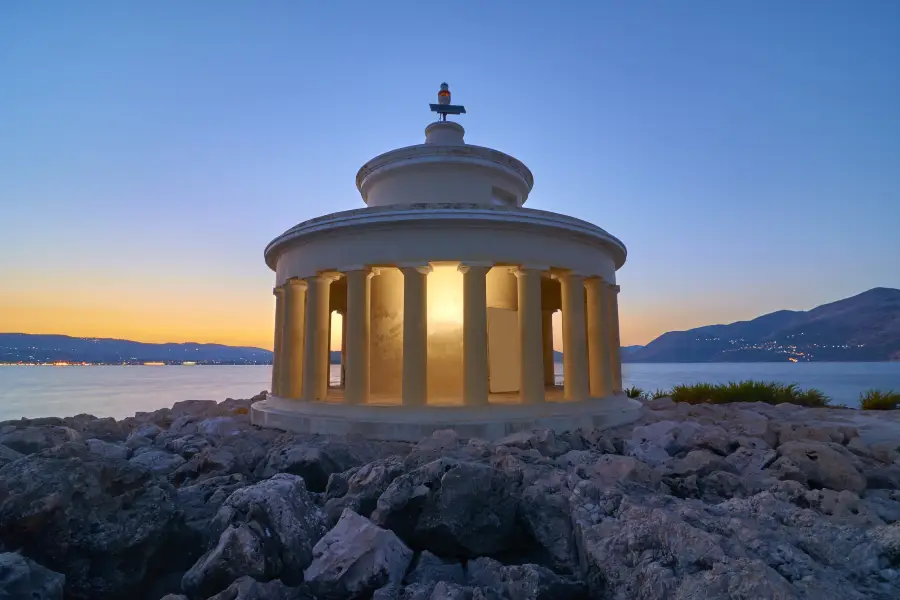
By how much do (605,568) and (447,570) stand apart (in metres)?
1.45

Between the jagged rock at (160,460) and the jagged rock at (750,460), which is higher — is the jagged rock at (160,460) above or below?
below

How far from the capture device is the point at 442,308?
13.4 m

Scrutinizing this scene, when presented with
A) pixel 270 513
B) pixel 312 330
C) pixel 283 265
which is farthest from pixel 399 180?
pixel 270 513

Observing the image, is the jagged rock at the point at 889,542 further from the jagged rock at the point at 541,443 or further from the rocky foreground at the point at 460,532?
the jagged rock at the point at 541,443

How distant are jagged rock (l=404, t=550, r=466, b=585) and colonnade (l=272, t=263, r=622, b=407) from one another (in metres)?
6.41

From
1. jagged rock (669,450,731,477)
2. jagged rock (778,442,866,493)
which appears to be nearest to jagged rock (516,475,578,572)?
Result: jagged rock (669,450,731,477)

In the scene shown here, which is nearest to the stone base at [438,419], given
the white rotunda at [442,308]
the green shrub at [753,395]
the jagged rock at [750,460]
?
the white rotunda at [442,308]

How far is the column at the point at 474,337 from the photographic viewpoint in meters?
11.3

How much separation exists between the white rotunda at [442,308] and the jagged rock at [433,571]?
582cm

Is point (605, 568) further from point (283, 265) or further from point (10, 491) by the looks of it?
point (283, 265)

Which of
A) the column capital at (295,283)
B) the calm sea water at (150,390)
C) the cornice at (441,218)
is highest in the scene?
the cornice at (441,218)

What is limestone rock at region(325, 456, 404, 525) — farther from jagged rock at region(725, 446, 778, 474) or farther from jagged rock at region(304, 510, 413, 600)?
jagged rock at region(725, 446, 778, 474)

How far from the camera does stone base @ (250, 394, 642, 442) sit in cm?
1071

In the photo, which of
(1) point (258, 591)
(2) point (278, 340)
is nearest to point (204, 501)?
(1) point (258, 591)
